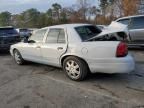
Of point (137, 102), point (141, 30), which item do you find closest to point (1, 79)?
point (137, 102)

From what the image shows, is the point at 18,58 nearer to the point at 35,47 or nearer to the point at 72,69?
the point at 35,47

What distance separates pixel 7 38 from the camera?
1148 cm

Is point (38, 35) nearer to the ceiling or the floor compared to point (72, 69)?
nearer to the ceiling

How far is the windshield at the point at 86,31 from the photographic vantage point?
19.8ft

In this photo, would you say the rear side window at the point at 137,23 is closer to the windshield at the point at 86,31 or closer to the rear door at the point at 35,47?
the windshield at the point at 86,31

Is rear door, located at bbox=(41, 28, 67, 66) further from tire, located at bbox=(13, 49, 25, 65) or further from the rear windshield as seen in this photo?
the rear windshield

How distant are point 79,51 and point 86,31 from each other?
2.95ft

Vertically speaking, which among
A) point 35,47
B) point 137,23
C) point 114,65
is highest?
point 137,23

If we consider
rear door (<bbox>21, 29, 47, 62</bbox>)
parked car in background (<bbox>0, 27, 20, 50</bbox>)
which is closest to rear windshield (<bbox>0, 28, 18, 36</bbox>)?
parked car in background (<bbox>0, 27, 20, 50</bbox>)

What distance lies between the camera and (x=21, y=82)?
622 centimetres

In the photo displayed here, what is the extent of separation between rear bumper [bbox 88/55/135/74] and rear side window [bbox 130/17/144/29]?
481 cm

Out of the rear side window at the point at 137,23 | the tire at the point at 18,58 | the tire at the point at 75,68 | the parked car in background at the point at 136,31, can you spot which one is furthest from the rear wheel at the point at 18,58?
the rear side window at the point at 137,23

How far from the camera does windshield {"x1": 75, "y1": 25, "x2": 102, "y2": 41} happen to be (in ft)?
19.8

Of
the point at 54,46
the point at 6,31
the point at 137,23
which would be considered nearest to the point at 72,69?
the point at 54,46
